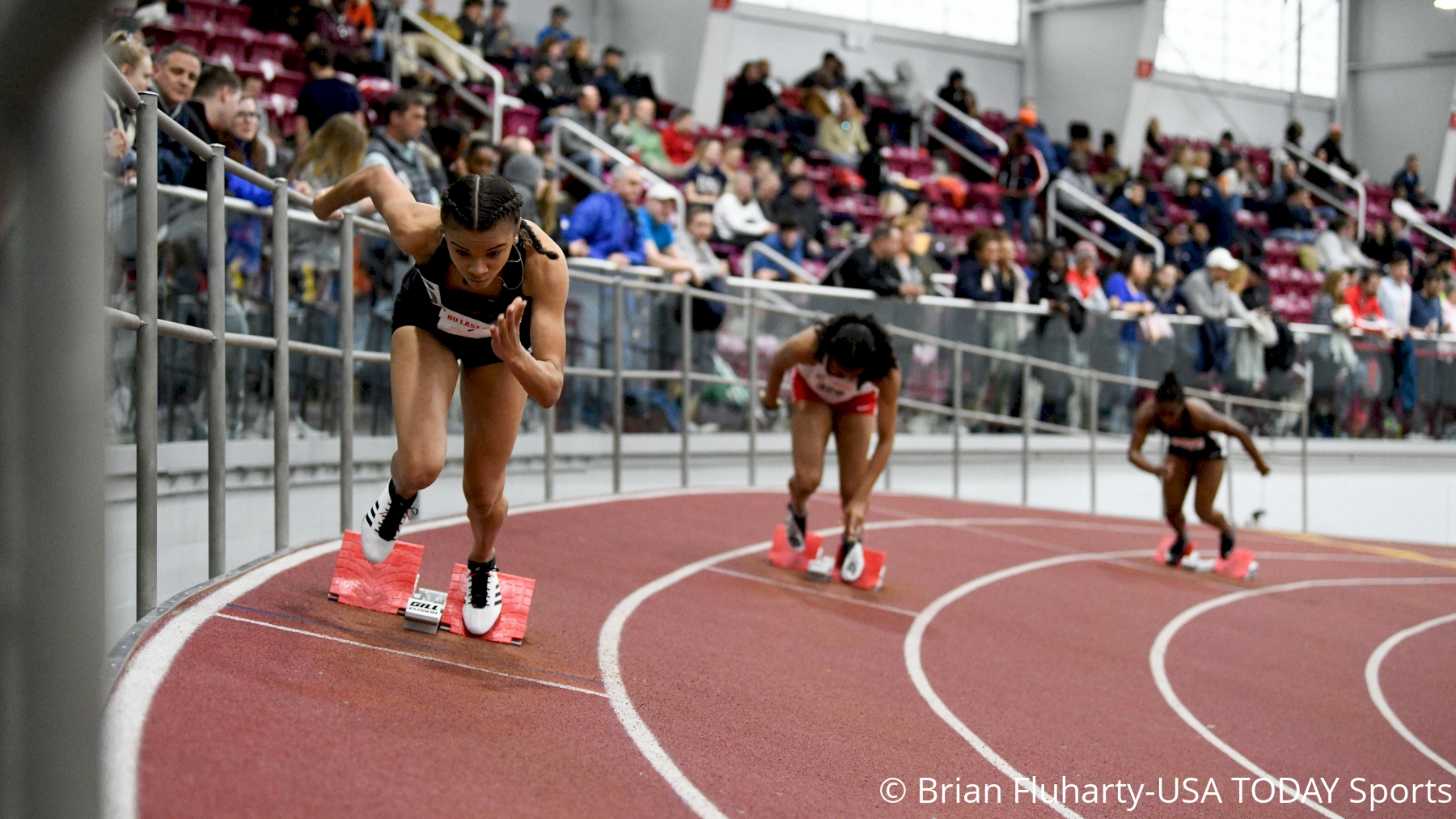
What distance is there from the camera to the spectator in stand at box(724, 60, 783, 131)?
19.0 meters

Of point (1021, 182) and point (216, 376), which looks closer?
point (216, 376)

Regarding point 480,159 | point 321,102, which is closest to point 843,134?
point 480,159

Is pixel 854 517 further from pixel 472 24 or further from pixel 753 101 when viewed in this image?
pixel 753 101

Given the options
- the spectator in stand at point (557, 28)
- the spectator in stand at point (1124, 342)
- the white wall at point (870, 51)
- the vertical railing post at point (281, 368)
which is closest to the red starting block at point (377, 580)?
the vertical railing post at point (281, 368)

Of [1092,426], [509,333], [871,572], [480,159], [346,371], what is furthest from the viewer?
[1092,426]

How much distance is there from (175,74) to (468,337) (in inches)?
112

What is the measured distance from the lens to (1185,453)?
11523 mm

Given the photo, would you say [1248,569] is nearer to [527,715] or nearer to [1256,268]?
[527,715]

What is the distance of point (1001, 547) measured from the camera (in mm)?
10773

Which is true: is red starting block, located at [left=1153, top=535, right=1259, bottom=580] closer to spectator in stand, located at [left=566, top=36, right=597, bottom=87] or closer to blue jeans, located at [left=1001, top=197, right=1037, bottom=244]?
blue jeans, located at [left=1001, top=197, right=1037, bottom=244]

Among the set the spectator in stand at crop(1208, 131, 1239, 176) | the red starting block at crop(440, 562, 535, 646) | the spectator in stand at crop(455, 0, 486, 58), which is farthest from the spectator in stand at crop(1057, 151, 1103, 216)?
the red starting block at crop(440, 562, 535, 646)

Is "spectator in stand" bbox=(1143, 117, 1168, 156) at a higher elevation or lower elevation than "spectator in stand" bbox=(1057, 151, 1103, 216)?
higher

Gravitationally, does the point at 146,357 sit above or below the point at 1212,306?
below

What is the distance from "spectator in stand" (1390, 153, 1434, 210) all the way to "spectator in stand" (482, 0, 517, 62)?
1714 centimetres
